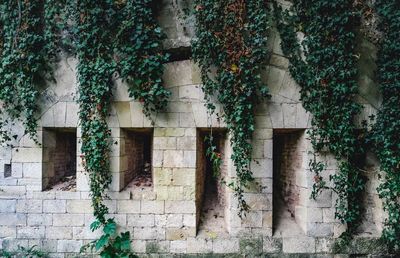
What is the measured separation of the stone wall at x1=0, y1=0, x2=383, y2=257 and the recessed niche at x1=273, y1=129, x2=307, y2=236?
12cm

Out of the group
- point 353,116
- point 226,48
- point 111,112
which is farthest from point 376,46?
point 111,112

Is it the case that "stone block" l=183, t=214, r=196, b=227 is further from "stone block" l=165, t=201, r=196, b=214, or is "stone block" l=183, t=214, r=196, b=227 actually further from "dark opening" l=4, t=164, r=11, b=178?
"dark opening" l=4, t=164, r=11, b=178

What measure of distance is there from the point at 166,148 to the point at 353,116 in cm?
304

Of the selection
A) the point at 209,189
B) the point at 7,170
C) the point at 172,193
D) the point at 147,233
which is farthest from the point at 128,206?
the point at 7,170

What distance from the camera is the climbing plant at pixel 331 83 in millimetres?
4887

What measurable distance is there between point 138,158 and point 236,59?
2.50 metres

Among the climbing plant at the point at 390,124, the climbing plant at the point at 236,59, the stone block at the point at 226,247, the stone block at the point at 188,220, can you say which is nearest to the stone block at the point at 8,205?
the stone block at the point at 188,220

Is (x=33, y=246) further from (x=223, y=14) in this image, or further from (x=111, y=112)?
(x=223, y=14)

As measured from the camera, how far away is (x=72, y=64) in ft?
17.0

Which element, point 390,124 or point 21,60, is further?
point 21,60

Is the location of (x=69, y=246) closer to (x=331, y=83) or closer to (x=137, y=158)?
(x=137, y=158)

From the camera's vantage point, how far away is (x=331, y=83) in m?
4.90

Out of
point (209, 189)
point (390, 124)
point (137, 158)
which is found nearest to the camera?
point (390, 124)

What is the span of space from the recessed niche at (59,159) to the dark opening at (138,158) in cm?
93
